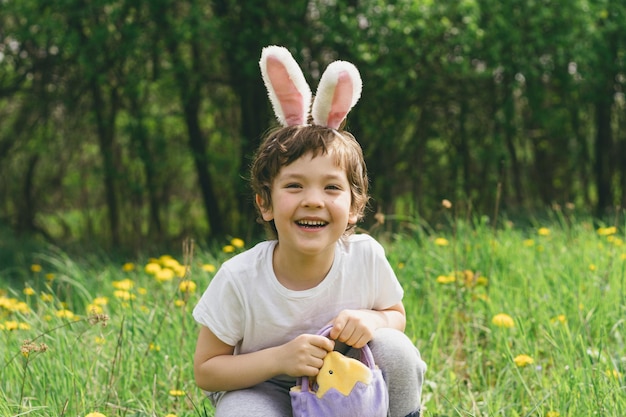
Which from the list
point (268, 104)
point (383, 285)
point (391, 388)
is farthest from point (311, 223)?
point (268, 104)

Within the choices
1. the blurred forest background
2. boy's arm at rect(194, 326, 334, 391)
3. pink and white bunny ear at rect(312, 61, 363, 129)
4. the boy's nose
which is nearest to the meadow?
boy's arm at rect(194, 326, 334, 391)

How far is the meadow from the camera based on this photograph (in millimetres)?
2035

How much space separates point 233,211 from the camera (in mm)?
6781

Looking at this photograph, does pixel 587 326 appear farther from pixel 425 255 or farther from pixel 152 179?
pixel 152 179

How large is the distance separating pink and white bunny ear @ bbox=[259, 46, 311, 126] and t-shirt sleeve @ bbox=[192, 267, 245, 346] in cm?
40

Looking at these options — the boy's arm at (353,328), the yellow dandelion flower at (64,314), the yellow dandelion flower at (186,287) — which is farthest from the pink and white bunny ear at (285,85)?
the yellow dandelion flower at (64,314)

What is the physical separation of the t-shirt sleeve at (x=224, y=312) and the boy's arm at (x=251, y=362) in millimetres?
35

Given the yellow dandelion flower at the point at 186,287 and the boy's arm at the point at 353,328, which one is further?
the yellow dandelion flower at the point at 186,287

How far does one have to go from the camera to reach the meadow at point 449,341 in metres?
2.04

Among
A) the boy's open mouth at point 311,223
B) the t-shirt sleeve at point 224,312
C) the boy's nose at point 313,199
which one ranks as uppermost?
the boy's nose at point 313,199

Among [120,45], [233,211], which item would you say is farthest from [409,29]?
[233,211]

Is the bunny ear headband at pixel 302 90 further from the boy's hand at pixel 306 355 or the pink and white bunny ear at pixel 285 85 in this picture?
the boy's hand at pixel 306 355

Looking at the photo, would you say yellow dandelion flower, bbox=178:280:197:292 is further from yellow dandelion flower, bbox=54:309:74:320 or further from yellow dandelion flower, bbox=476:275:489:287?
yellow dandelion flower, bbox=476:275:489:287

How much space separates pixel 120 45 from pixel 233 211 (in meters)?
1.99
